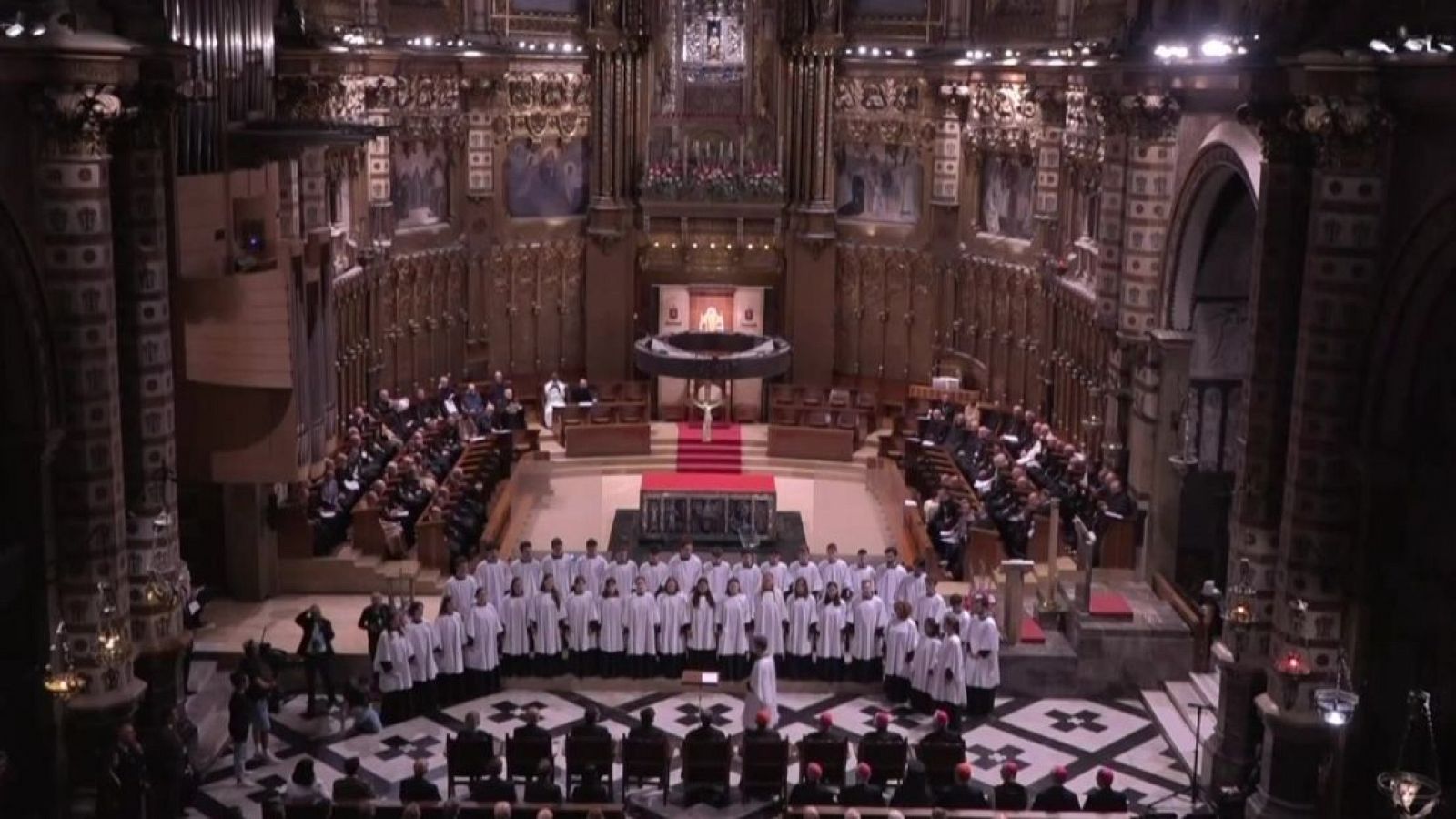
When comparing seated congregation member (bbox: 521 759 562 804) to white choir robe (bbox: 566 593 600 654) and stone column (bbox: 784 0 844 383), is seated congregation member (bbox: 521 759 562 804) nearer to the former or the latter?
white choir robe (bbox: 566 593 600 654)

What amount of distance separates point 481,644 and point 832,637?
497 cm

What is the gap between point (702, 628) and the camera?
22969 millimetres

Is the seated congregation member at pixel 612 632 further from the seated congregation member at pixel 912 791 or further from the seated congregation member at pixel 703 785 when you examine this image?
the seated congregation member at pixel 912 791

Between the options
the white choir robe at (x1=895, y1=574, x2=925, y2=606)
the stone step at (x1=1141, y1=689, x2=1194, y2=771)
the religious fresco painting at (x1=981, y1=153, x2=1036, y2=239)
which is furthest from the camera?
the religious fresco painting at (x1=981, y1=153, x2=1036, y2=239)

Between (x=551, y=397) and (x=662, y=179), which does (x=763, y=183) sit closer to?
(x=662, y=179)

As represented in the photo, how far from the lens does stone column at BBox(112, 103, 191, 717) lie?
18484 mm

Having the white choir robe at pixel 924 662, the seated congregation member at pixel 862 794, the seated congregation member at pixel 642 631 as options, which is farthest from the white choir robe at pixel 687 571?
the seated congregation member at pixel 862 794

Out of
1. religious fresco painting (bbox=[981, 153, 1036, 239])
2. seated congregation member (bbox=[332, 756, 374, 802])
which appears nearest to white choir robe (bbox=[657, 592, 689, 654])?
seated congregation member (bbox=[332, 756, 374, 802])

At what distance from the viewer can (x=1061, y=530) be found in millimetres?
27781

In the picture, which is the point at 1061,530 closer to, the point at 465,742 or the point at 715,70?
the point at 465,742

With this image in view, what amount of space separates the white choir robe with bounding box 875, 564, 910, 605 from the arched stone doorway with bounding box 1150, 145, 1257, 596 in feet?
15.3

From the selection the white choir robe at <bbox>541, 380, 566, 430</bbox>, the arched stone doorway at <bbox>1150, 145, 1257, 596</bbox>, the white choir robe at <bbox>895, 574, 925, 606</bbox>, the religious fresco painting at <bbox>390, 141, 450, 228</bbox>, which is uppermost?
the religious fresco painting at <bbox>390, 141, 450, 228</bbox>

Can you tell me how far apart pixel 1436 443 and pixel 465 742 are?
37.0 feet

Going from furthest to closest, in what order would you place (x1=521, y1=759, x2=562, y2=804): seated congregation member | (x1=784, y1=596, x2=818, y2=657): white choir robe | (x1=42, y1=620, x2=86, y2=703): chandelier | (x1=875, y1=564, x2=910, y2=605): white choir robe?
(x1=875, y1=564, x2=910, y2=605): white choir robe < (x1=784, y1=596, x2=818, y2=657): white choir robe < (x1=521, y1=759, x2=562, y2=804): seated congregation member < (x1=42, y1=620, x2=86, y2=703): chandelier
